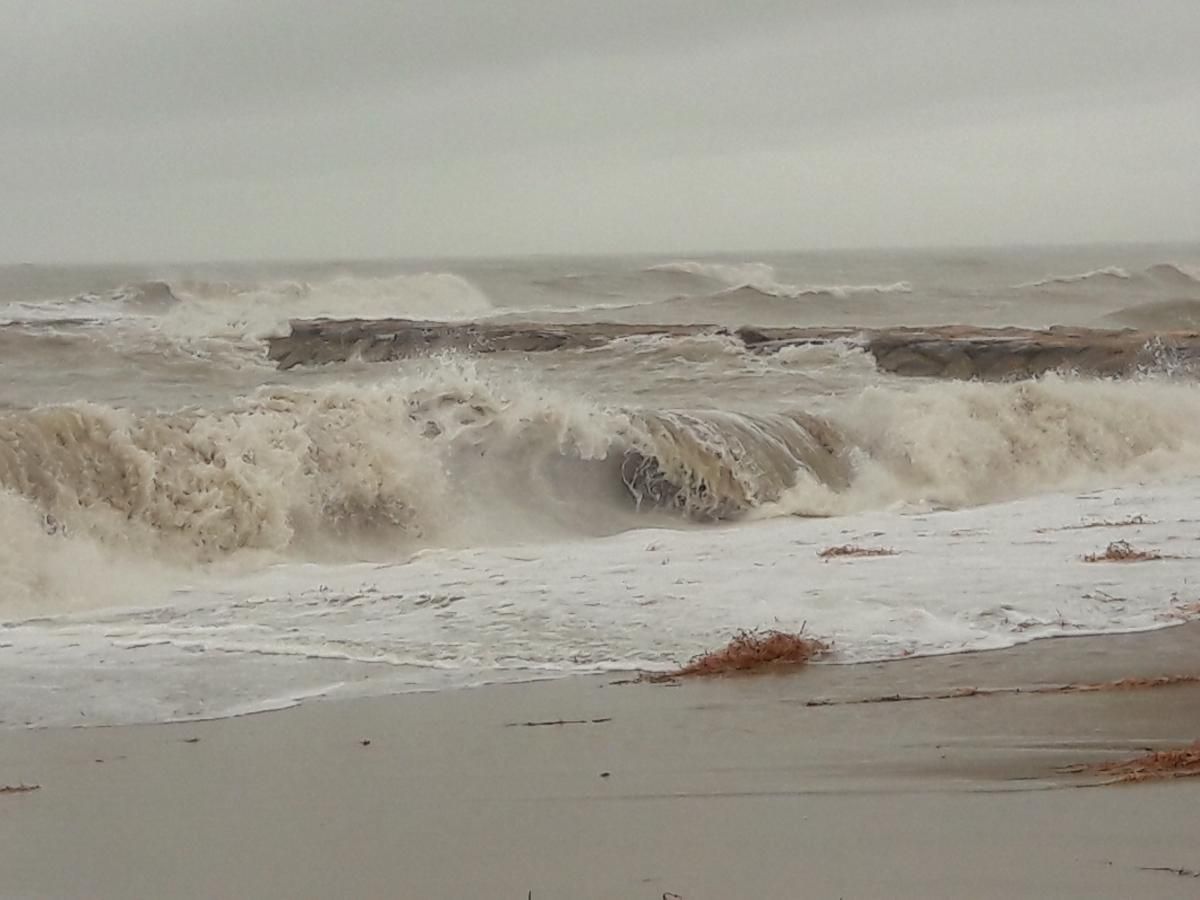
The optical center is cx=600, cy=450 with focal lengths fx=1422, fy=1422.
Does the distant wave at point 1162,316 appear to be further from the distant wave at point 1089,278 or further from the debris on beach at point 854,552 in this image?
the debris on beach at point 854,552

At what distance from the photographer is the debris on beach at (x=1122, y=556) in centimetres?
991

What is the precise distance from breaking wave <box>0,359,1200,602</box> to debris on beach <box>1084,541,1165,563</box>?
5.42m

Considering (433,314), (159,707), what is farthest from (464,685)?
(433,314)

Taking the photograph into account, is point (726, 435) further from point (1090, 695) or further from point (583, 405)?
point (1090, 695)

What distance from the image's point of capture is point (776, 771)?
17.7ft

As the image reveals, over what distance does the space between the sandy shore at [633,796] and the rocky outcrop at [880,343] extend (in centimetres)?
1652

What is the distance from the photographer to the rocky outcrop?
22.7m

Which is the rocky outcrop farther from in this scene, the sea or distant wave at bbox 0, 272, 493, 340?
distant wave at bbox 0, 272, 493, 340

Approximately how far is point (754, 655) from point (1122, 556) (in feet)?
12.7

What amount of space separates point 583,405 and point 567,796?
472 inches

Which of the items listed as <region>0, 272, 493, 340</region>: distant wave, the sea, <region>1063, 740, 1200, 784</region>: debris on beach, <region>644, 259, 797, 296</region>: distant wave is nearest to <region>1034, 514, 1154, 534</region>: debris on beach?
the sea

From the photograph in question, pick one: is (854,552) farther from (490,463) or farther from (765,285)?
(765,285)

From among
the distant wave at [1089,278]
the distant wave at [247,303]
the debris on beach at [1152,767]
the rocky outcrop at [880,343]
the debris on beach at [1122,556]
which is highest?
the distant wave at [1089,278]

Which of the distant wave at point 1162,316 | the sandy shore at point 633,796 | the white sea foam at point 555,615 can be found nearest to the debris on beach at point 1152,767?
the sandy shore at point 633,796
